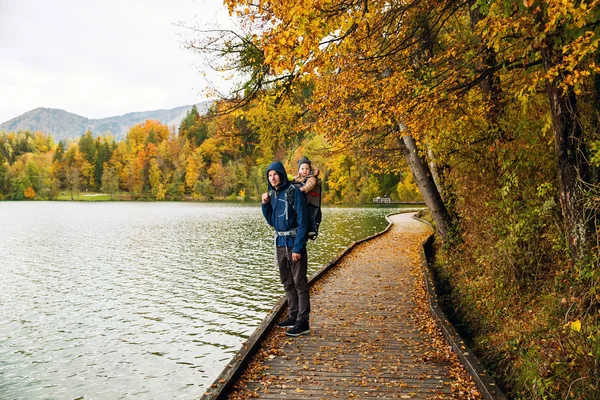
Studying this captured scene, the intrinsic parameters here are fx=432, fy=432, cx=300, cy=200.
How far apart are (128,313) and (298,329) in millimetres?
6466

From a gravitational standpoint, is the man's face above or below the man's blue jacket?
above

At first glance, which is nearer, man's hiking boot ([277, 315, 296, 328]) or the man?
the man

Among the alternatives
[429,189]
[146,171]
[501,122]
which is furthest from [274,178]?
[146,171]

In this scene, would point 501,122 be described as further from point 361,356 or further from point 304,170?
point 361,356

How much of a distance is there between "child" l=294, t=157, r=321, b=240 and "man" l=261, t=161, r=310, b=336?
0.51 feet

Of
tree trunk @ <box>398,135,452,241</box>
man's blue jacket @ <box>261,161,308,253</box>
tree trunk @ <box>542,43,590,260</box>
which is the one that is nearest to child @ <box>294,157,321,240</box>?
man's blue jacket @ <box>261,161,308,253</box>

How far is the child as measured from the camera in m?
5.99

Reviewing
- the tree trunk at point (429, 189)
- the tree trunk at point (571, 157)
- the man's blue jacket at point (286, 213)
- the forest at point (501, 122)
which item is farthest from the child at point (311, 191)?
the tree trunk at point (429, 189)

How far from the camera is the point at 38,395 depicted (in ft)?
21.9

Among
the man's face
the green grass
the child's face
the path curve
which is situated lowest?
the path curve

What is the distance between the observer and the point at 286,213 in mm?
6023

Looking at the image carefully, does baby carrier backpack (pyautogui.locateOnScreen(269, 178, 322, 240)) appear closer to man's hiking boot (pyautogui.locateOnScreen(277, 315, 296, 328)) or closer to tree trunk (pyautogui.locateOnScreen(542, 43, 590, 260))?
man's hiking boot (pyautogui.locateOnScreen(277, 315, 296, 328))

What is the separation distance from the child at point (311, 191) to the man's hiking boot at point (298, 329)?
132 centimetres

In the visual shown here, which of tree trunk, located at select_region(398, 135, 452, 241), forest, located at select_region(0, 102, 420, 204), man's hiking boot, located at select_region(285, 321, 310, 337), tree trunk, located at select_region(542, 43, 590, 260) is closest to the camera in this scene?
tree trunk, located at select_region(542, 43, 590, 260)
